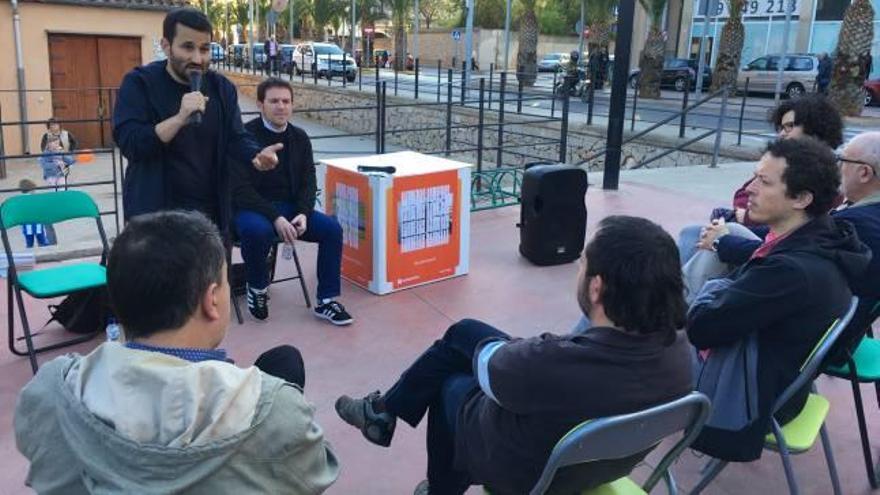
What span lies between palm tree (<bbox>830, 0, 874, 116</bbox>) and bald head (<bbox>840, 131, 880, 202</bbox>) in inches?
596

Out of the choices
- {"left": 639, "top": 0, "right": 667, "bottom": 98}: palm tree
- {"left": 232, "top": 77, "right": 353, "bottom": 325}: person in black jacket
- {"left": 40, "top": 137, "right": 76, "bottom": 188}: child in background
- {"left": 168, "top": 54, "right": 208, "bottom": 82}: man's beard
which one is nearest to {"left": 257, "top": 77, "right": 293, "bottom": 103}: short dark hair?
{"left": 232, "top": 77, "right": 353, "bottom": 325}: person in black jacket

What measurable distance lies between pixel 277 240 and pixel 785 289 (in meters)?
2.63

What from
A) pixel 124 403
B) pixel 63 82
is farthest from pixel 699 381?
pixel 63 82

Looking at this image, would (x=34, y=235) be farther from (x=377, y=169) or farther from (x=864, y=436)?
(x=864, y=436)

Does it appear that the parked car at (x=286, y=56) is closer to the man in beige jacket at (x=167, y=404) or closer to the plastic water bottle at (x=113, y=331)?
the plastic water bottle at (x=113, y=331)

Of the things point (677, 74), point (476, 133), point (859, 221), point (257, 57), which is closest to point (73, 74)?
point (476, 133)

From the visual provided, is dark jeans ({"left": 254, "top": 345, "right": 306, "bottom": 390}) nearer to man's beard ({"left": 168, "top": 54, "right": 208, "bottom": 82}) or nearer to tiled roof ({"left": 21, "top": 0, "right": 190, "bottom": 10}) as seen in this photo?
man's beard ({"left": 168, "top": 54, "right": 208, "bottom": 82})

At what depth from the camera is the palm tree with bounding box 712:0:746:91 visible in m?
20.9

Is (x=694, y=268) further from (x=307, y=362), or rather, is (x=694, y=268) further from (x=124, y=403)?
(x=124, y=403)

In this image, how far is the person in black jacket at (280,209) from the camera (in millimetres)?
3914

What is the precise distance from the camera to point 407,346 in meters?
3.79

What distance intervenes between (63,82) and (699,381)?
616 inches

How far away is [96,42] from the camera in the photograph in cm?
1523

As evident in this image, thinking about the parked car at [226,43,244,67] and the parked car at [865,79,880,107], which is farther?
the parked car at [226,43,244,67]
